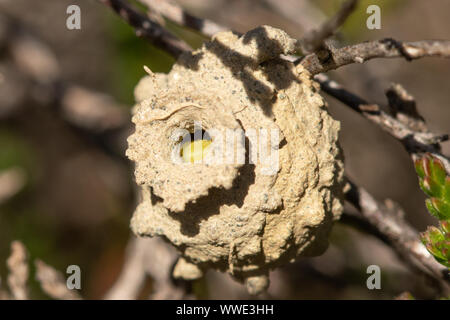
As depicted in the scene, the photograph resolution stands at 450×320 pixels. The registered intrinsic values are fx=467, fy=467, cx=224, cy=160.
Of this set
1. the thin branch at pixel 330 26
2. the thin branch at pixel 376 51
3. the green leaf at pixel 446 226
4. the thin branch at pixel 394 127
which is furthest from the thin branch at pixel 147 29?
the green leaf at pixel 446 226

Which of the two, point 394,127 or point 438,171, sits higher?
point 394,127

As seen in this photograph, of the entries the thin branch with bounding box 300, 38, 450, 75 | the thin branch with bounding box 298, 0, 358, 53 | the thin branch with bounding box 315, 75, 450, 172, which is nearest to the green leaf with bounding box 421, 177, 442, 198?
the thin branch with bounding box 315, 75, 450, 172

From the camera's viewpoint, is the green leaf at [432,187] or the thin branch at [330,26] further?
the green leaf at [432,187]

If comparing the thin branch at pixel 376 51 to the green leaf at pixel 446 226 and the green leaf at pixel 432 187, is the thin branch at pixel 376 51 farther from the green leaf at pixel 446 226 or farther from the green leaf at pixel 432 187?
the green leaf at pixel 446 226

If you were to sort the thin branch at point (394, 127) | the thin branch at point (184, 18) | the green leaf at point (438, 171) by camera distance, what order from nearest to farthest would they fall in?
the green leaf at point (438, 171) → the thin branch at point (394, 127) → the thin branch at point (184, 18)

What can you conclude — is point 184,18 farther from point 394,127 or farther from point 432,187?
point 432,187

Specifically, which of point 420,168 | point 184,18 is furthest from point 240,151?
point 184,18

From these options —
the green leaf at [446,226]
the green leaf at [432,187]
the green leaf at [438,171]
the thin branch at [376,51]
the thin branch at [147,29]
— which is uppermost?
the thin branch at [147,29]
